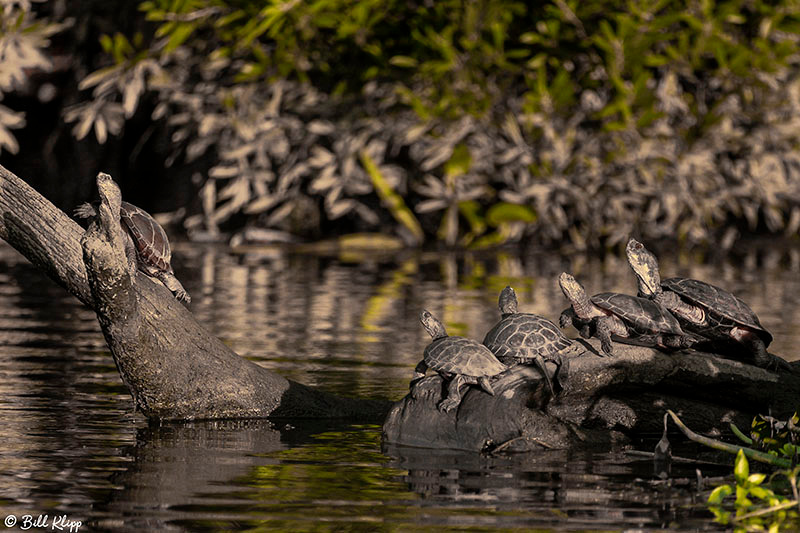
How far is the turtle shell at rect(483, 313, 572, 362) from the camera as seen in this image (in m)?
7.01

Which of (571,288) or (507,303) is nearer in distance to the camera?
(571,288)

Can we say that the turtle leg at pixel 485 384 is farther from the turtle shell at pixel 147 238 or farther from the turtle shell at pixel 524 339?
the turtle shell at pixel 147 238

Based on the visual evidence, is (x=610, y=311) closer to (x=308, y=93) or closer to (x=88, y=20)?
(x=308, y=93)

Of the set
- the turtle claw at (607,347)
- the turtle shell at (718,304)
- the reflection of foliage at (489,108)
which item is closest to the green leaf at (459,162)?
the reflection of foliage at (489,108)

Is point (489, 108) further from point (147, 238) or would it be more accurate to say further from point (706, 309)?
point (147, 238)

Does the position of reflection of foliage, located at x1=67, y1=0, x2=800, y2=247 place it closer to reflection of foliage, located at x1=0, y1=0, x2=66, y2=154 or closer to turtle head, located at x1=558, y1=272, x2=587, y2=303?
reflection of foliage, located at x1=0, y1=0, x2=66, y2=154

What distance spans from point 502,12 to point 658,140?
2.74 meters

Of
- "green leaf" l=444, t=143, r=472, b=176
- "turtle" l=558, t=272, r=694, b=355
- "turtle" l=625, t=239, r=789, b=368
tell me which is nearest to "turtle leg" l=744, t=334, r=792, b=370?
"turtle" l=625, t=239, r=789, b=368

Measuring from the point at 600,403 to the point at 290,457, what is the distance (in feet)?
6.21

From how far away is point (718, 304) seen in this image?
7312 mm

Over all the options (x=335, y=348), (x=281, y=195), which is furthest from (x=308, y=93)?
(x=335, y=348)

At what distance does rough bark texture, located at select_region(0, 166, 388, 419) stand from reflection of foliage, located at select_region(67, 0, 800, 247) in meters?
9.90

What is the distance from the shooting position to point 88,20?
68.3 feet
